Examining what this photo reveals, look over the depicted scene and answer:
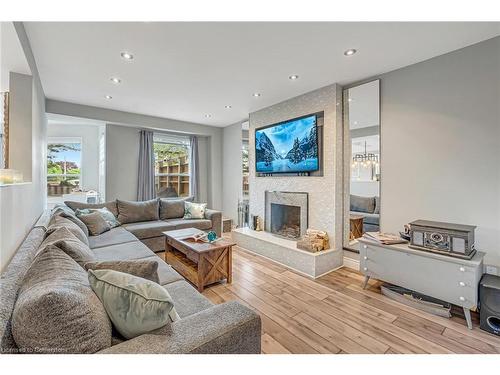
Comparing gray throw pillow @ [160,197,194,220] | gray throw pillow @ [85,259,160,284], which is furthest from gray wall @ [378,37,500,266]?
gray throw pillow @ [160,197,194,220]

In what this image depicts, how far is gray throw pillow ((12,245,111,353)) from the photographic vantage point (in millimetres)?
754

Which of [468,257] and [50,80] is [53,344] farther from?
[50,80]

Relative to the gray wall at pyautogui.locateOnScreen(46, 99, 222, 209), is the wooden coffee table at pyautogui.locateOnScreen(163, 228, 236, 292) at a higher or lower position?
lower

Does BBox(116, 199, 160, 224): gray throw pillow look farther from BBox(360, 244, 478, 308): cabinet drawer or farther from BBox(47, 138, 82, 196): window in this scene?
BBox(360, 244, 478, 308): cabinet drawer

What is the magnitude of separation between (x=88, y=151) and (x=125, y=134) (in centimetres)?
127

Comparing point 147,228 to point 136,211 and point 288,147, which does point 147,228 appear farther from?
point 288,147

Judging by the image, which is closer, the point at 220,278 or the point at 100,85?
the point at 220,278

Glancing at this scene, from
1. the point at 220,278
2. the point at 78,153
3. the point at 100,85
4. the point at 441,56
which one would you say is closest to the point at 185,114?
the point at 100,85

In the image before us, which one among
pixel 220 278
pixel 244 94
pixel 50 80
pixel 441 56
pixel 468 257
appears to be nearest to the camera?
pixel 468 257

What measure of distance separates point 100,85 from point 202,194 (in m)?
3.19

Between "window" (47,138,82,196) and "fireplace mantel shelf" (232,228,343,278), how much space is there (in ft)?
13.7

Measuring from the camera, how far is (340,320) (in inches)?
76.7

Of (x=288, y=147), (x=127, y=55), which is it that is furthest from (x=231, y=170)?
(x=127, y=55)

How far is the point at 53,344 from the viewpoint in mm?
770
